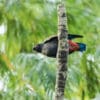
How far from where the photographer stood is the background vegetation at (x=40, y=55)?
1778 millimetres

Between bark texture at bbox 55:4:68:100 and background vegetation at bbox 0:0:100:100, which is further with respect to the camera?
background vegetation at bbox 0:0:100:100

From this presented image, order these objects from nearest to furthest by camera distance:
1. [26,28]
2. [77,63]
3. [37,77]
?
1. [37,77]
2. [77,63]
3. [26,28]

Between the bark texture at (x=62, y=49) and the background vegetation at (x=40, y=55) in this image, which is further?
the background vegetation at (x=40, y=55)

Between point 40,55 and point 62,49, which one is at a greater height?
point 40,55

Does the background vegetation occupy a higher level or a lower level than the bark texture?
higher

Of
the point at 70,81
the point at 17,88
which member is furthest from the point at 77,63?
the point at 17,88

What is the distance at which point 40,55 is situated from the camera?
182cm

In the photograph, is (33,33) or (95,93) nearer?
(95,93)

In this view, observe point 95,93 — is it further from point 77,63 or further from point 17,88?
point 17,88

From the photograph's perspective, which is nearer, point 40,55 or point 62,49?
point 62,49

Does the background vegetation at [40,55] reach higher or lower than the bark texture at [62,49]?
higher

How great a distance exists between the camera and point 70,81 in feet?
5.85

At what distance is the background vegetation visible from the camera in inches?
70.0

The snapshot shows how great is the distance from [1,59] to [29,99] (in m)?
0.27
